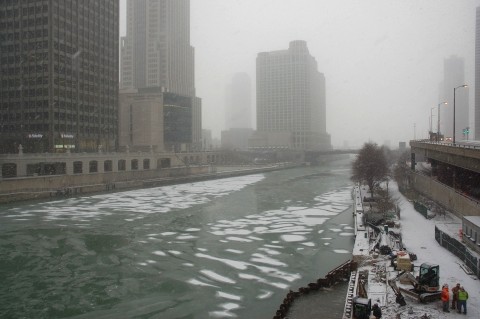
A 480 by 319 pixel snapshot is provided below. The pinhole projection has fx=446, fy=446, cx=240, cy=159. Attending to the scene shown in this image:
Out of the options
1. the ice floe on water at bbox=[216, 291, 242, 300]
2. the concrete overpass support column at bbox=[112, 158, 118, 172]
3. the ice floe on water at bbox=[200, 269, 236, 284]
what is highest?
the concrete overpass support column at bbox=[112, 158, 118, 172]

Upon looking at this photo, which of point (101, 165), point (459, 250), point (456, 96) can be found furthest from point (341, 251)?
point (456, 96)

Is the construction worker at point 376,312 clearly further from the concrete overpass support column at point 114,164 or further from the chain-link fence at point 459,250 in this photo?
the concrete overpass support column at point 114,164

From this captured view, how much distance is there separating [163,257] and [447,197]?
3033 centimetres

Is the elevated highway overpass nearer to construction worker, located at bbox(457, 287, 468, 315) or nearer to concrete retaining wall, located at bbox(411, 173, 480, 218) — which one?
concrete retaining wall, located at bbox(411, 173, 480, 218)

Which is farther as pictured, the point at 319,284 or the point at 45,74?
the point at 45,74

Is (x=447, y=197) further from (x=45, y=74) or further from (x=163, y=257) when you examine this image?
(x=45, y=74)

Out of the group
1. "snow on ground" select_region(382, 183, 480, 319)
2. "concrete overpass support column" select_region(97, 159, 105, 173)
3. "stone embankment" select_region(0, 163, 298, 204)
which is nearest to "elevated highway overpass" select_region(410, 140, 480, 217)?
"snow on ground" select_region(382, 183, 480, 319)

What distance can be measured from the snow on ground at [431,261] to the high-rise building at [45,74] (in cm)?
8770

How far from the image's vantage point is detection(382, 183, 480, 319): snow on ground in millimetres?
18516

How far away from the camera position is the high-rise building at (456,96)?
147250 mm

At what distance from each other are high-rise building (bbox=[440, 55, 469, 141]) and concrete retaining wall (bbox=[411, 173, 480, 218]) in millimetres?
72982

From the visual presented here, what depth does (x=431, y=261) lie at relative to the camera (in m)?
25.9

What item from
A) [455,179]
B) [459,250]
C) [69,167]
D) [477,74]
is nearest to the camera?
[459,250]

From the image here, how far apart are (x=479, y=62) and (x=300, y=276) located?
521 feet
